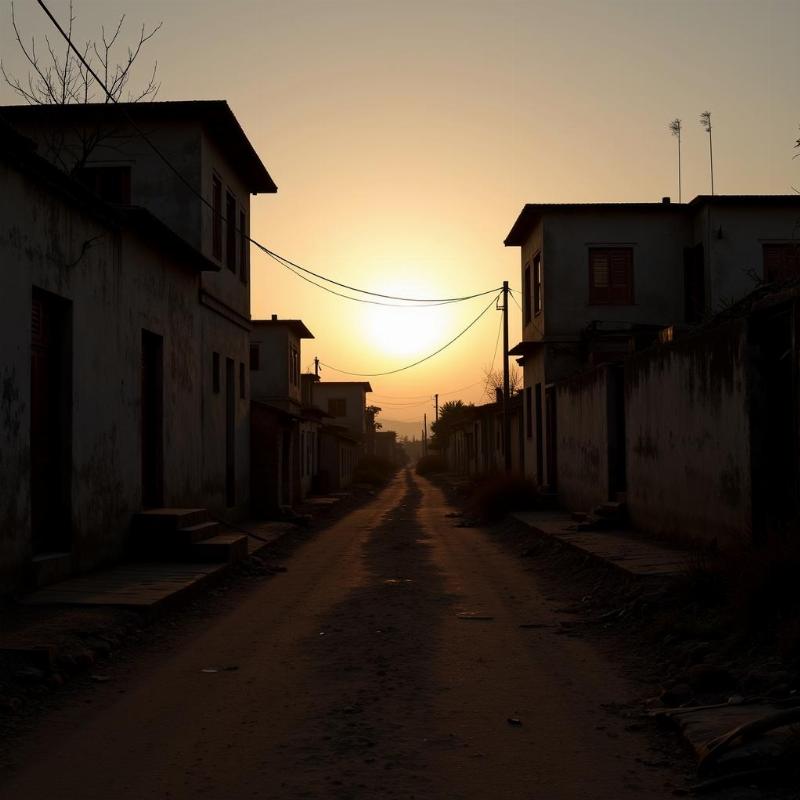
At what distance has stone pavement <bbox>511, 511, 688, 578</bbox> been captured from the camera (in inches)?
416

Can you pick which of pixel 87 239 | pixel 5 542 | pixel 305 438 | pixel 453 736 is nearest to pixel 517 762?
pixel 453 736

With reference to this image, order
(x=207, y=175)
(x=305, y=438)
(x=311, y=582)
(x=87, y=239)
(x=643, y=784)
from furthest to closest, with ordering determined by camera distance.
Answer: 1. (x=305, y=438)
2. (x=207, y=175)
3. (x=311, y=582)
4. (x=87, y=239)
5. (x=643, y=784)

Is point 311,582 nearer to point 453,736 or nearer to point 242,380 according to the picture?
point 453,736

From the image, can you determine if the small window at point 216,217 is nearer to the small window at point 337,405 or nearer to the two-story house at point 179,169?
the two-story house at point 179,169

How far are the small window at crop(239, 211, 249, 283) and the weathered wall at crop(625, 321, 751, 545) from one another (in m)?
9.49

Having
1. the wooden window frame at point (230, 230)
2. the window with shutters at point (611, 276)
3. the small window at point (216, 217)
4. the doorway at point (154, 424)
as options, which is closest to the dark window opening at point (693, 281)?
the window with shutters at point (611, 276)

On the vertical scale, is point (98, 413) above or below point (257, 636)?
above

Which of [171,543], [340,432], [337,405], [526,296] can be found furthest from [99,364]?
[337,405]

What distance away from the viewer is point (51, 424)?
419 inches

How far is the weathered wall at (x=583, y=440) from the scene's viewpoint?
18297 millimetres

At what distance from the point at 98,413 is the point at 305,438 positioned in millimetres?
27703

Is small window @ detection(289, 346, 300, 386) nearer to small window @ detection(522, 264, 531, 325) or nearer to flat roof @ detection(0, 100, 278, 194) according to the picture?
small window @ detection(522, 264, 531, 325)

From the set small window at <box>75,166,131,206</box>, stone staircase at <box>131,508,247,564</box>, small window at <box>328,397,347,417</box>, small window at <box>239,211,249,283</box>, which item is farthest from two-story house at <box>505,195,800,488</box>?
small window at <box>328,397,347,417</box>

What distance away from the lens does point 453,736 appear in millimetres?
5324
